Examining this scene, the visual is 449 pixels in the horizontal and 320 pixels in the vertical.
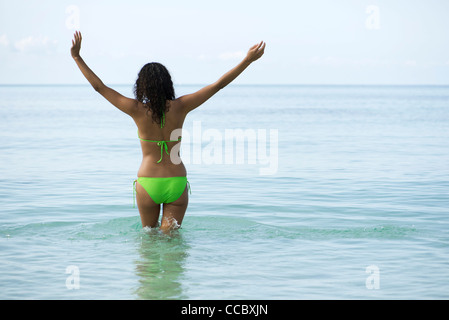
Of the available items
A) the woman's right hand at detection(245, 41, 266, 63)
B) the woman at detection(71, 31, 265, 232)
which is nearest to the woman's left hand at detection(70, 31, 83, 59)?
the woman at detection(71, 31, 265, 232)

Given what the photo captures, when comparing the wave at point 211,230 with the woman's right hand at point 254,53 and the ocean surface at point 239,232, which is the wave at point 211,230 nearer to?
the ocean surface at point 239,232

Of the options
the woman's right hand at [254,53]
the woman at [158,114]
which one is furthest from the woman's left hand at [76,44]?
the woman's right hand at [254,53]

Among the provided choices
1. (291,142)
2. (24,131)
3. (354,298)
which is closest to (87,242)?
(354,298)

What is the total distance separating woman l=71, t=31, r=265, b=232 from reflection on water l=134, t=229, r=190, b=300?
460 mm

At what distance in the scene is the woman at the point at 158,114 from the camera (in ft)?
18.8

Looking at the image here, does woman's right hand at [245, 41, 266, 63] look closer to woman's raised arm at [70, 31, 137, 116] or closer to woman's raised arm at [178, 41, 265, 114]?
woman's raised arm at [178, 41, 265, 114]

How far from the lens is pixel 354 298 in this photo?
5.26 meters

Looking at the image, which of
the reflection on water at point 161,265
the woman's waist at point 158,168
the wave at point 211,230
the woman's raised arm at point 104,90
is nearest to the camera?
the reflection on water at point 161,265

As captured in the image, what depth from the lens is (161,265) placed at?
240 inches

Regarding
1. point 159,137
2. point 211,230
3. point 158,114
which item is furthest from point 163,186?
point 211,230

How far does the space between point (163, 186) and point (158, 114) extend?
70 centimetres

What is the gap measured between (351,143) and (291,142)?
77.8 inches

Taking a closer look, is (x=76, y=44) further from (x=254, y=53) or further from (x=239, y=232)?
(x=239, y=232)

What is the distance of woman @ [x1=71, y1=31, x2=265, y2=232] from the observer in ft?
18.8
